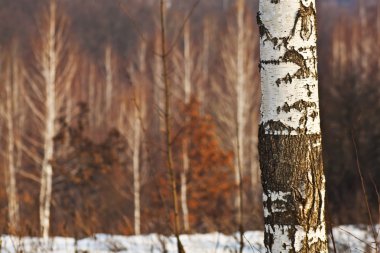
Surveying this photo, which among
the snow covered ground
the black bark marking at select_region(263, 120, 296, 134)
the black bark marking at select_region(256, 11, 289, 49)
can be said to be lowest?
the snow covered ground

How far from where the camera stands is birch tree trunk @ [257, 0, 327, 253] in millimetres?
2109

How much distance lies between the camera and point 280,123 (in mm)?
2123

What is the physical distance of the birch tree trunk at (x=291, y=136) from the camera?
2109 millimetres

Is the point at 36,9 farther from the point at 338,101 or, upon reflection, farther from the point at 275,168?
the point at 275,168

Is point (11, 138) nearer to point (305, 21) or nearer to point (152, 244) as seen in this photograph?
point (152, 244)

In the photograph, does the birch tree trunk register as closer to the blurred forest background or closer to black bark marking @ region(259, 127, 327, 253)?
black bark marking @ region(259, 127, 327, 253)

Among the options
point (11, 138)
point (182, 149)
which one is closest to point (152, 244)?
point (182, 149)

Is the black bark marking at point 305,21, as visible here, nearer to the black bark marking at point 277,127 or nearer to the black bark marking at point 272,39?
the black bark marking at point 272,39

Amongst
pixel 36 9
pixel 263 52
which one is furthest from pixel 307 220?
pixel 36 9

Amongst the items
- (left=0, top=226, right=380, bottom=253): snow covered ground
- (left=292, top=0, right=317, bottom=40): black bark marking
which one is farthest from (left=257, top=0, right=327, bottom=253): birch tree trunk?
(left=0, top=226, right=380, bottom=253): snow covered ground

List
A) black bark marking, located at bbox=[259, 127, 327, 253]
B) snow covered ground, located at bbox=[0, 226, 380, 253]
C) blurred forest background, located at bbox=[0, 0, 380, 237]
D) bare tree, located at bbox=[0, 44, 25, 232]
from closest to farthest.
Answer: black bark marking, located at bbox=[259, 127, 327, 253]
snow covered ground, located at bbox=[0, 226, 380, 253]
blurred forest background, located at bbox=[0, 0, 380, 237]
bare tree, located at bbox=[0, 44, 25, 232]

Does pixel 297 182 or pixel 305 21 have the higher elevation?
pixel 305 21

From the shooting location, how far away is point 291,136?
2.12 m

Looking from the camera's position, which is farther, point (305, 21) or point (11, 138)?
point (11, 138)
